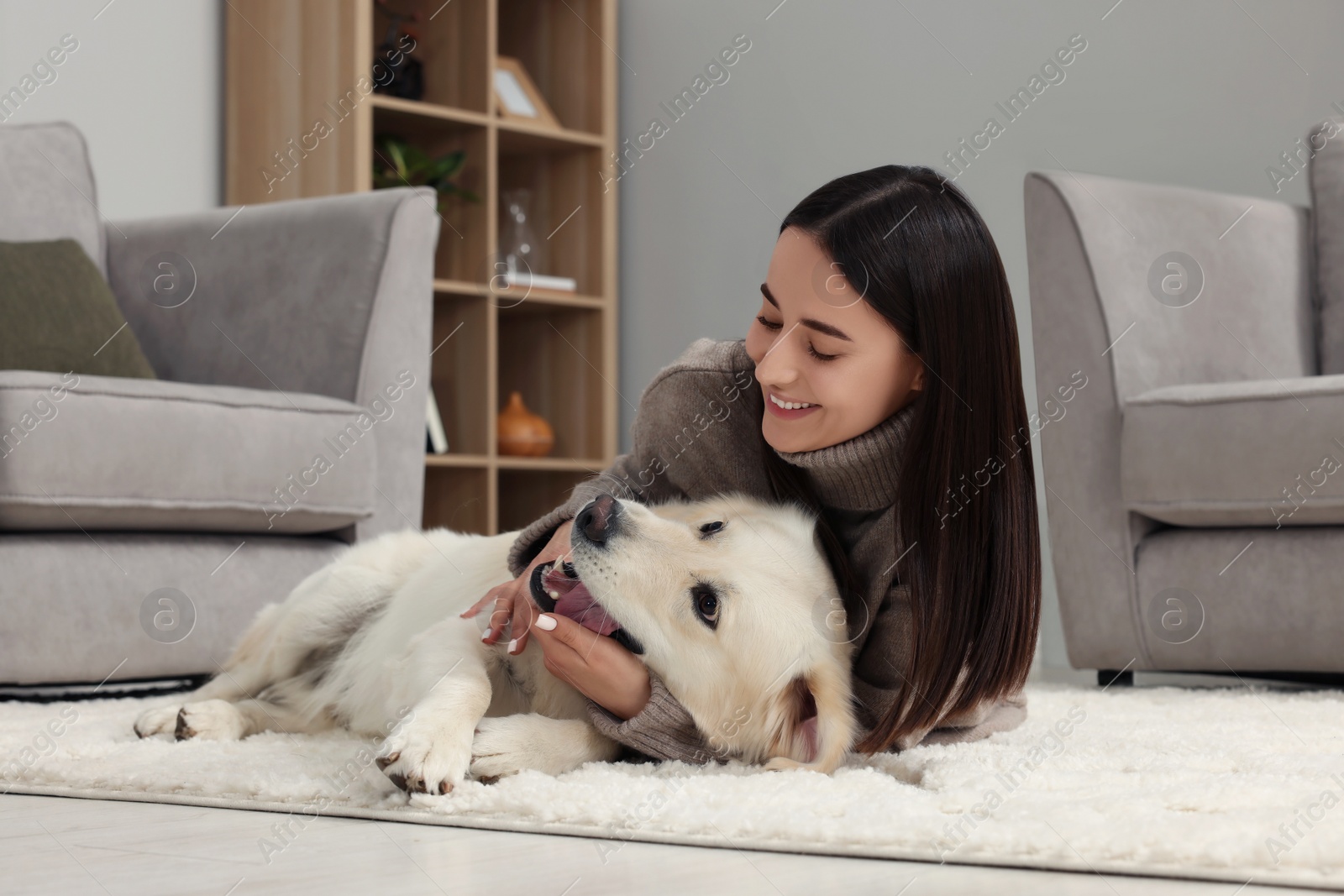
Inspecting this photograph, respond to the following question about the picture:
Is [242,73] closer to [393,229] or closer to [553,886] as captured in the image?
[393,229]

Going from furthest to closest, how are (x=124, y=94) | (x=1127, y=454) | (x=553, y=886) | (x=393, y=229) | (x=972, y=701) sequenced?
(x=124, y=94), (x=393, y=229), (x=1127, y=454), (x=972, y=701), (x=553, y=886)

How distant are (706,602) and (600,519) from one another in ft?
0.51

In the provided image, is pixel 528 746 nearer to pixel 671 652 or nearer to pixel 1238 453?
pixel 671 652

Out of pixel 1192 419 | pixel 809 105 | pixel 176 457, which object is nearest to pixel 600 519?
pixel 176 457

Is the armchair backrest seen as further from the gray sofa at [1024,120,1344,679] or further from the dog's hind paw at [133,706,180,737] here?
the dog's hind paw at [133,706,180,737]

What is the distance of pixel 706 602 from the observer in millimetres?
1400

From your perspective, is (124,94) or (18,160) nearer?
(18,160)

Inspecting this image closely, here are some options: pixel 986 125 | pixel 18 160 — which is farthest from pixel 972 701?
pixel 986 125

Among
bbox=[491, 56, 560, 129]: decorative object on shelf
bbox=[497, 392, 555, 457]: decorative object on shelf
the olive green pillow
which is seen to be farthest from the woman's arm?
bbox=[491, 56, 560, 129]: decorative object on shelf

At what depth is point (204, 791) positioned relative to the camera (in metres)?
1.29

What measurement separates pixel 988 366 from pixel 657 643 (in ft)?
1.74

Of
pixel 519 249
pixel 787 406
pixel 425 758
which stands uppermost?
pixel 519 249

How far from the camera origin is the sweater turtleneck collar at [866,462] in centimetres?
154

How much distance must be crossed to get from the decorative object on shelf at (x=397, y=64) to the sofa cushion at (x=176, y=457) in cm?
234
